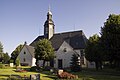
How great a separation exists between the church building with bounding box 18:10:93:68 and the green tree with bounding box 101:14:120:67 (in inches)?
939

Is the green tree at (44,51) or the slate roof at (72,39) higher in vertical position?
the slate roof at (72,39)

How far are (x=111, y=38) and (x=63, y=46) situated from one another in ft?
92.1

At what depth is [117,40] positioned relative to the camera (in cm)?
4116

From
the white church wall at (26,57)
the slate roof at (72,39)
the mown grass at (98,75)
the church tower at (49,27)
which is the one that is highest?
the church tower at (49,27)

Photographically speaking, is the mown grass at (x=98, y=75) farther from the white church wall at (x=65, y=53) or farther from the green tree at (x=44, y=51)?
the white church wall at (x=65, y=53)

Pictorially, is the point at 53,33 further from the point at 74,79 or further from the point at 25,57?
the point at 74,79

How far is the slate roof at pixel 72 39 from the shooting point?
227 ft

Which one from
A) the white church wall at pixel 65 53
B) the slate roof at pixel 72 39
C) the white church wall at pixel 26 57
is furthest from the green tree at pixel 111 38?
the white church wall at pixel 26 57

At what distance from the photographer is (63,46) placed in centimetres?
6838

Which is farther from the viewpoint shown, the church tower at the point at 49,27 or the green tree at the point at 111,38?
the church tower at the point at 49,27

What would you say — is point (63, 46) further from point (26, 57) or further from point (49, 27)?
point (26, 57)

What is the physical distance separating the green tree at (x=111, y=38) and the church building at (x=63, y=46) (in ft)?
78.2

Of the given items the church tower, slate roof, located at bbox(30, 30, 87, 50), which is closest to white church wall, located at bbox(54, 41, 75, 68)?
slate roof, located at bbox(30, 30, 87, 50)

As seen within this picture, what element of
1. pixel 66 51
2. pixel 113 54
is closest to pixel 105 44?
pixel 113 54
